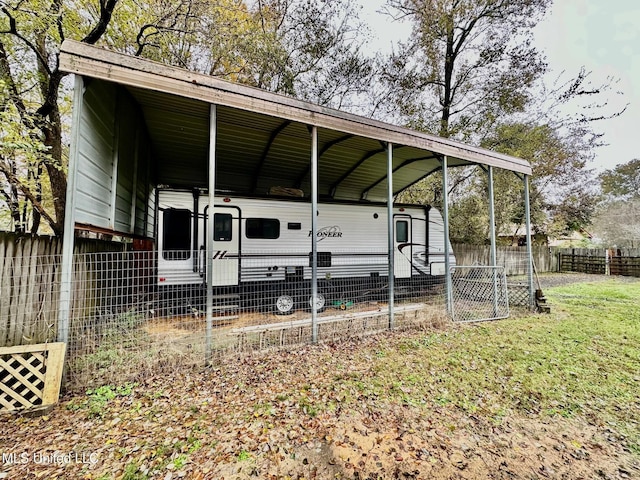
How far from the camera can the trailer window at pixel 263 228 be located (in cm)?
652

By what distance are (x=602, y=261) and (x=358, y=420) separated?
20309 millimetres

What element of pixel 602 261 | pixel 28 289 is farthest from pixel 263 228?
pixel 602 261

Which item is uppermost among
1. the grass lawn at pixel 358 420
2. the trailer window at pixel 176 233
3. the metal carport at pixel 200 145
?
the metal carport at pixel 200 145

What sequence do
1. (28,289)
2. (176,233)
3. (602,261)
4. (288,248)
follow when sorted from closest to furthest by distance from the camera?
(28,289) < (176,233) < (288,248) < (602,261)

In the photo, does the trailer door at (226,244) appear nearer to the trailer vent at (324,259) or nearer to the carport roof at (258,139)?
the carport roof at (258,139)

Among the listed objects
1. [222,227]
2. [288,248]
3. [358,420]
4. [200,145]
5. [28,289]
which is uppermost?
[200,145]

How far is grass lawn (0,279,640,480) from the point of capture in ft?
7.20

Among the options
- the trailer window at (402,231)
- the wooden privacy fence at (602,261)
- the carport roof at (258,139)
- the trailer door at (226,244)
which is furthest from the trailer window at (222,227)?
the wooden privacy fence at (602,261)

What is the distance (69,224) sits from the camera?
317 centimetres

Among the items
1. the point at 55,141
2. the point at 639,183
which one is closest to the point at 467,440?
the point at 55,141

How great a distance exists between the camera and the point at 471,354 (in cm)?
441

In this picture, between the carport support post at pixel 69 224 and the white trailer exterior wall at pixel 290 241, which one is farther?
the white trailer exterior wall at pixel 290 241

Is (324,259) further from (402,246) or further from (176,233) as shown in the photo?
(176,233)
